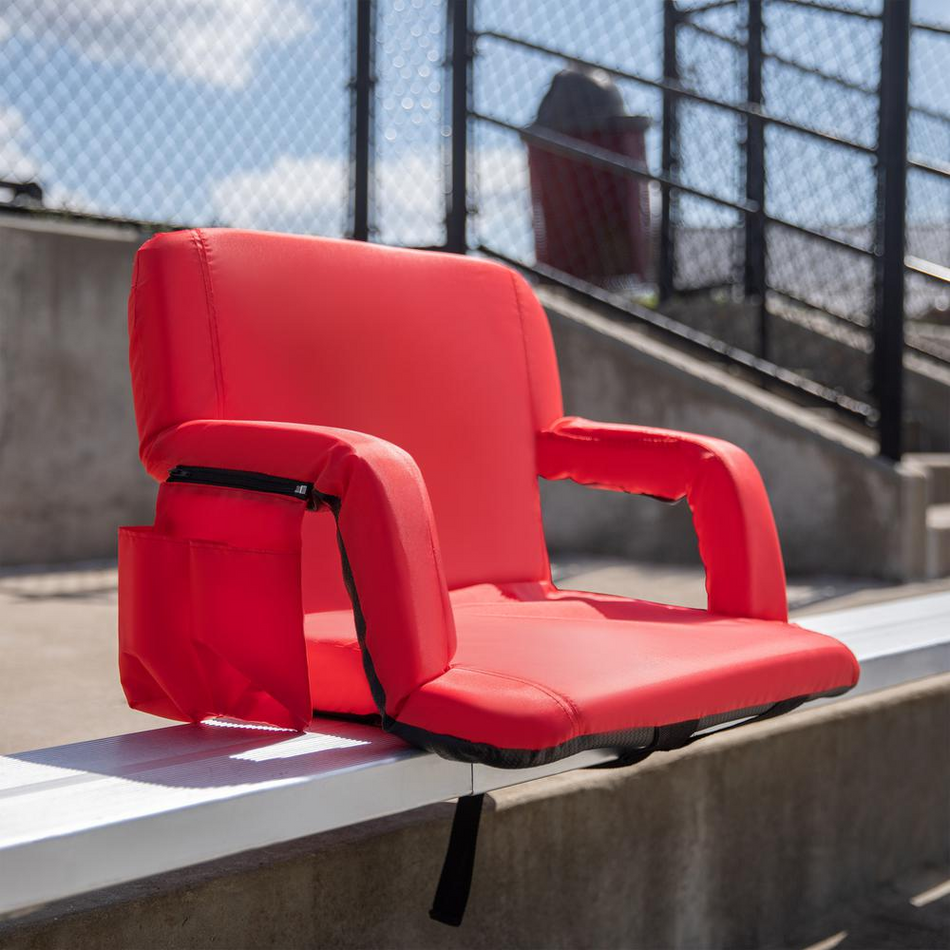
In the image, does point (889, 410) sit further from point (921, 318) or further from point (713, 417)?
point (921, 318)

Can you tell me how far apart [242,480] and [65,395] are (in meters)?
2.45

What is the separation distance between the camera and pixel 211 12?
11.7 feet

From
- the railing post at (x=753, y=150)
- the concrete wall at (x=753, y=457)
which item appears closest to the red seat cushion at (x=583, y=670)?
the concrete wall at (x=753, y=457)

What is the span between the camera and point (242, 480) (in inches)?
46.4

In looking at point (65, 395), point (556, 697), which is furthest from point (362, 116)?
point (556, 697)

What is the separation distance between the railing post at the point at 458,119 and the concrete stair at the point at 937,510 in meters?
1.69

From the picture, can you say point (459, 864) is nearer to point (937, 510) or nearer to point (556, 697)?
point (556, 697)

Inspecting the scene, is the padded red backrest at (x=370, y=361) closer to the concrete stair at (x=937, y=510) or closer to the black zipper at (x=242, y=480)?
the black zipper at (x=242, y=480)

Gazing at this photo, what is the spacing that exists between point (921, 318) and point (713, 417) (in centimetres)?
314

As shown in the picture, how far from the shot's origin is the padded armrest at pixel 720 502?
150cm

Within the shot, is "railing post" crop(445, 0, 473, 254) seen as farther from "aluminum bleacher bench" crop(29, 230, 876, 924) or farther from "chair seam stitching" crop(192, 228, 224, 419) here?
"chair seam stitching" crop(192, 228, 224, 419)

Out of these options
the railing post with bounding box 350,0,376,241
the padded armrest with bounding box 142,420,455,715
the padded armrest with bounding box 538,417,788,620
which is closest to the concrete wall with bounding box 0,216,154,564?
the railing post with bounding box 350,0,376,241

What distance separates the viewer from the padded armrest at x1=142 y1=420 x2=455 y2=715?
3.56 feet

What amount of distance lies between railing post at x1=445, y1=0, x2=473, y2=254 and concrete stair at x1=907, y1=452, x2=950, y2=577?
5.55 ft
